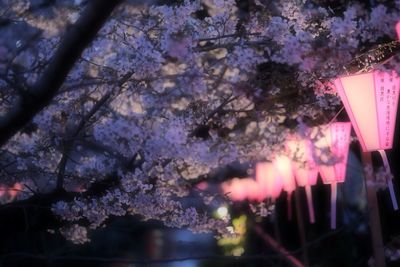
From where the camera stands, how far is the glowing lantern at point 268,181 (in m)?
8.84

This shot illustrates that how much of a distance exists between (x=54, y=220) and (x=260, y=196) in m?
4.68

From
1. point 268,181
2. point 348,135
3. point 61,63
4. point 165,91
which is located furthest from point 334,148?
point 61,63

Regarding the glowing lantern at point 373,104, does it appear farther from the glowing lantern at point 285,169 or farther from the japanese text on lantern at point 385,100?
the glowing lantern at point 285,169

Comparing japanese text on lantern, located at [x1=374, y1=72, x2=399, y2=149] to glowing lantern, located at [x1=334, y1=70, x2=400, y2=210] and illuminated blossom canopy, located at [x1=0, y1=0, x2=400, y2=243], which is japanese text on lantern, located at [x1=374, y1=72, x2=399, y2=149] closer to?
glowing lantern, located at [x1=334, y1=70, x2=400, y2=210]

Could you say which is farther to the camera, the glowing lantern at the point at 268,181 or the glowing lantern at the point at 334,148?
the glowing lantern at the point at 268,181

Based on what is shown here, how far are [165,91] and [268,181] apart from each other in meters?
3.83

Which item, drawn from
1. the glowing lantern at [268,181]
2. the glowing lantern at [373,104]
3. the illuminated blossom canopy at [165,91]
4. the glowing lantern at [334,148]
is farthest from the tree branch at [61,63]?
the glowing lantern at [268,181]

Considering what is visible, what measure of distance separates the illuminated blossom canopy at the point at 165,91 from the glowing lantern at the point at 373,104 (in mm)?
203

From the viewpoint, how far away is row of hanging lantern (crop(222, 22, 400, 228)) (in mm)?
4973

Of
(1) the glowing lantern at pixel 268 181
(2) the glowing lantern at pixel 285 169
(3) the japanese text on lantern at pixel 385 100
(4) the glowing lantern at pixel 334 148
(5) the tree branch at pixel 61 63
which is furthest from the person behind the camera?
(1) the glowing lantern at pixel 268 181

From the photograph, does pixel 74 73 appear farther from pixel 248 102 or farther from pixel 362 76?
pixel 362 76

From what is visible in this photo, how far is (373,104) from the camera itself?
497 cm

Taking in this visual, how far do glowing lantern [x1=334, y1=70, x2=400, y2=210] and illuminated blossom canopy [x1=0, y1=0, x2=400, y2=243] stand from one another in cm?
20

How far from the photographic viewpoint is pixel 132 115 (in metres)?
5.89
